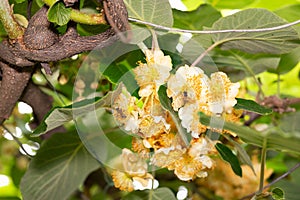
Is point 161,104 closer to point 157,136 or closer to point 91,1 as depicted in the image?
point 157,136

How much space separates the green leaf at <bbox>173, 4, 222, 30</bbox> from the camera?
0.73 m

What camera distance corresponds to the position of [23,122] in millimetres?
925

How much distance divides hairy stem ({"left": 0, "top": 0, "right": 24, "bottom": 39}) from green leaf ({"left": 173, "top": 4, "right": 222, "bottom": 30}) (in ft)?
0.88

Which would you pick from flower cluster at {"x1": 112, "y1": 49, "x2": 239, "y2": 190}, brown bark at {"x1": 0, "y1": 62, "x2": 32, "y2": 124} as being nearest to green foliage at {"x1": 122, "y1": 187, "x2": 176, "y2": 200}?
flower cluster at {"x1": 112, "y1": 49, "x2": 239, "y2": 190}

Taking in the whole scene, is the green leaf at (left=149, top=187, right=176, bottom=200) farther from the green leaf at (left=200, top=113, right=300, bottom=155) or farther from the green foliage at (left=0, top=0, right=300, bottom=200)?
the green leaf at (left=200, top=113, right=300, bottom=155)

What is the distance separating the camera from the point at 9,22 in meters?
0.50

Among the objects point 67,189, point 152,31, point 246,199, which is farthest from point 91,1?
point 246,199

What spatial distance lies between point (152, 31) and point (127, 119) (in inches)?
4.0

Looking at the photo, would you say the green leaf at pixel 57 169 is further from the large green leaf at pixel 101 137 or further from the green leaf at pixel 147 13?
the green leaf at pixel 147 13

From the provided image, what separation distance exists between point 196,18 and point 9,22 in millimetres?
307

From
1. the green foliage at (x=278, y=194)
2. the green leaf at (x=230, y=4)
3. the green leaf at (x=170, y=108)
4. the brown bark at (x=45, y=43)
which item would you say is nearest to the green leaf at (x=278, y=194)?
the green foliage at (x=278, y=194)

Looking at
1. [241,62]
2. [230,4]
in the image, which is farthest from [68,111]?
[230,4]

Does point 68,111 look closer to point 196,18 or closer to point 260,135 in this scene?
point 260,135

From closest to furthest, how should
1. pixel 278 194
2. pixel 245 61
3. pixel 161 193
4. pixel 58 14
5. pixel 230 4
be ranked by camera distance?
pixel 58 14 < pixel 278 194 < pixel 161 193 < pixel 245 61 < pixel 230 4
